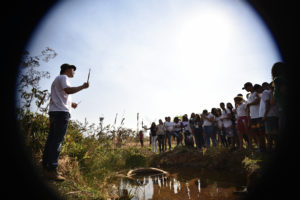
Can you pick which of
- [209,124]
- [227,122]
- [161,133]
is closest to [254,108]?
[227,122]

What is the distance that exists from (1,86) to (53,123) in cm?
100

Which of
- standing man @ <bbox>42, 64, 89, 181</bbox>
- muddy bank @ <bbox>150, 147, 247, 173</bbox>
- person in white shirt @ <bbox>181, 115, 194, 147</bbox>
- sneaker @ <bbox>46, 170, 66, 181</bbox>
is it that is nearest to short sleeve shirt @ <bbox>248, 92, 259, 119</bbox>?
muddy bank @ <bbox>150, 147, 247, 173</bbox>

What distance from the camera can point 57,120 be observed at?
2.85m

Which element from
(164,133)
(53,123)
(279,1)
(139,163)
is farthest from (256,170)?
(164,133)

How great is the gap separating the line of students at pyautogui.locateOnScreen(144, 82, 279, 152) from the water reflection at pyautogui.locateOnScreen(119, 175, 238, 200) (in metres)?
1.53

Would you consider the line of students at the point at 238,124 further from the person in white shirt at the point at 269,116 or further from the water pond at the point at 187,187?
the water pond at the point at 187,187

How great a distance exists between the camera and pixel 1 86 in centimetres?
277

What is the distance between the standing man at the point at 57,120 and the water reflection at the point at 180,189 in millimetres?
1827

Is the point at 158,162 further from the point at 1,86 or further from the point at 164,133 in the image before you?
the point at 1,86

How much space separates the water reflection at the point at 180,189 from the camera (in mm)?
3924

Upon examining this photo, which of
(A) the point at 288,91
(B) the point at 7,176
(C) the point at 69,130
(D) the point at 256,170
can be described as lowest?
(D) the point at 256,170

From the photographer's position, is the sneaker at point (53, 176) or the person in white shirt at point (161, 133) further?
the person in white shirt at point (161, 133)

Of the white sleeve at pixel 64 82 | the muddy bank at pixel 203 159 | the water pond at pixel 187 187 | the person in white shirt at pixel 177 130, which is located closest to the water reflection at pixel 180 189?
the water pond at pixel 187 187

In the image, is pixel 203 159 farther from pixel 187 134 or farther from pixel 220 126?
pixel 187 134
